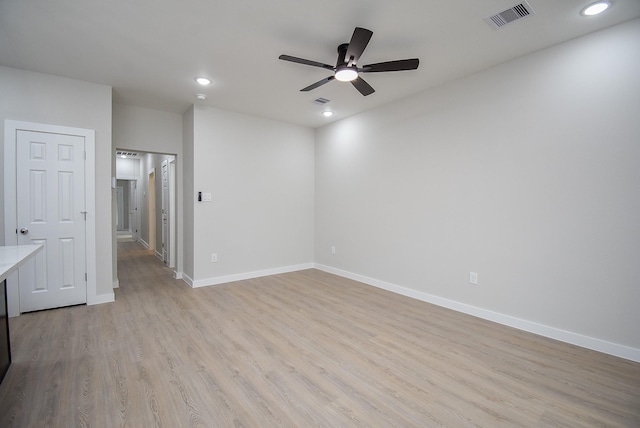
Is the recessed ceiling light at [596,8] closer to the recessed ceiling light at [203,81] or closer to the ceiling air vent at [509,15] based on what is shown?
the ceiling air vent at [509,15]

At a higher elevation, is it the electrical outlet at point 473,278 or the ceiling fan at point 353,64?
the ceiling fan at point 353,64

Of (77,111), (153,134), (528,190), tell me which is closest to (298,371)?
(528,190)

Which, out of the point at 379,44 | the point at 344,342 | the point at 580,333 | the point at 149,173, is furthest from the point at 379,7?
the point at 149,173

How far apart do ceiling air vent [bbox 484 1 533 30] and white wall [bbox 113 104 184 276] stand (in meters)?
4.60

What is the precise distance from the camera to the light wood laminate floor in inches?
71.4

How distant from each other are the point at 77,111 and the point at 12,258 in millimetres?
2576

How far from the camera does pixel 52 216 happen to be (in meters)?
3.50

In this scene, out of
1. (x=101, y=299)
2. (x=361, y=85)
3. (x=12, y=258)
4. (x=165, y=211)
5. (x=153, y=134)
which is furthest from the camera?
(x=165, y=211)

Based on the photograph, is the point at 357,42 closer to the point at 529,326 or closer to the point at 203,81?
the point at 203,81

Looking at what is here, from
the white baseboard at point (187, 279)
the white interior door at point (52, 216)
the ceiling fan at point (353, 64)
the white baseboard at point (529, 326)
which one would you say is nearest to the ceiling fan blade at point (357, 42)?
the ceiling fan at point (353, 64)

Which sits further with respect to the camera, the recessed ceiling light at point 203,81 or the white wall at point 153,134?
the white wall at point 153,134

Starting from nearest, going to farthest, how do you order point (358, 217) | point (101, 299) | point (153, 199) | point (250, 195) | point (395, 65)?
point (395, 65), point (101, 299), point (358, 217), point (250, 195), point (153, 199)

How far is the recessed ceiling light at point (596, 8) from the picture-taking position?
2203 mm

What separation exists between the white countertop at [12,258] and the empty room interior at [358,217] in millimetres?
42
